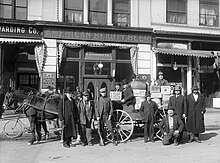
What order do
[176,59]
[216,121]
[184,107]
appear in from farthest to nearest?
1. [176,59]
2. [216,121]
3. [184,107]

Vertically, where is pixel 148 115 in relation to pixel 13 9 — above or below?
below

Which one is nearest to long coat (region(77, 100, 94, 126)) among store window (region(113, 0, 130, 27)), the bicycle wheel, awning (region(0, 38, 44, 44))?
the bicycle wheel

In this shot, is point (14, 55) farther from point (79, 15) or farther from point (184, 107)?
point (184, 107)

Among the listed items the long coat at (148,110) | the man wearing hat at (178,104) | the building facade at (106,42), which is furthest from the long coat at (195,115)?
the building facade at (106,42)

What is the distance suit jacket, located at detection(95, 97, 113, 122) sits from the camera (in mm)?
9062

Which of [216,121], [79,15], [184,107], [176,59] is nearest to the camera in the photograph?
[184,107]

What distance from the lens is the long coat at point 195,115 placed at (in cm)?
938

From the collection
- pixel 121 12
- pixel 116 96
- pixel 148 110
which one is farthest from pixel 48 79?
pixel 148 110

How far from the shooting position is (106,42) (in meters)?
16.5

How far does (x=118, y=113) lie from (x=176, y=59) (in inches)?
377

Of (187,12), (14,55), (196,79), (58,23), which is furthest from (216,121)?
(14,55)

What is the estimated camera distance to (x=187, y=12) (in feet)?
60.0

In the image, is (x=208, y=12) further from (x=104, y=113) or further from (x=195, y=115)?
(x=104, y=113)

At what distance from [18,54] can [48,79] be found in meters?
2.48
